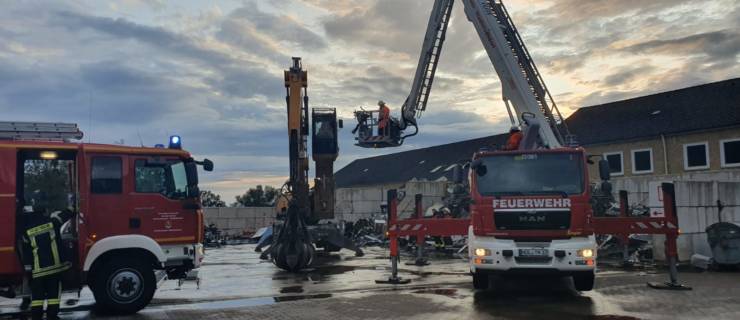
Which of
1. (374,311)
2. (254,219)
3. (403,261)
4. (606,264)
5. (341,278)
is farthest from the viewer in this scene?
(254,219)

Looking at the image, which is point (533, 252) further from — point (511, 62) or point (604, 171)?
point (511, 62)

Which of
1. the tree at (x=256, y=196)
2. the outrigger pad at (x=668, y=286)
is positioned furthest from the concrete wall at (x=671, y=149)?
the tree at (x=256, y=196)

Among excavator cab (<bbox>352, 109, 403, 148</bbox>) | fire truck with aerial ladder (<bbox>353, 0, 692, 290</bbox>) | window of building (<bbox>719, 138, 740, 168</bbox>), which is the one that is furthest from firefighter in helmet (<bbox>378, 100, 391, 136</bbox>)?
window of building (<bbox>719, 138, 740, 168</bbox>)

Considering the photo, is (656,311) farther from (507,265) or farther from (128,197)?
(128,197)

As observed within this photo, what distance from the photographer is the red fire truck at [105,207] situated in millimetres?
8852

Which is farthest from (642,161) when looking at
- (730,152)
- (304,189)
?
(304,189)

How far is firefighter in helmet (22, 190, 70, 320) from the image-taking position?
27.6ft

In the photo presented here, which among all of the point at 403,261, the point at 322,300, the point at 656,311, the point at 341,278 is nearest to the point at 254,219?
the point at 403,261

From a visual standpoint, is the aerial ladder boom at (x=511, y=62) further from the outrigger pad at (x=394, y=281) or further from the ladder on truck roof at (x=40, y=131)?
the ladder on truck roof at (x=40, y=131)

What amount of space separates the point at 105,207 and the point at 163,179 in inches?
38.0

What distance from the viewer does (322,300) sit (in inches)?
408

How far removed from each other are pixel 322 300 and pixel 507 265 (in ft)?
10.5

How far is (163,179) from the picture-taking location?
31.9 feet

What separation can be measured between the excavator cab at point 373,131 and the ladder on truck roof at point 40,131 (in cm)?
1100
